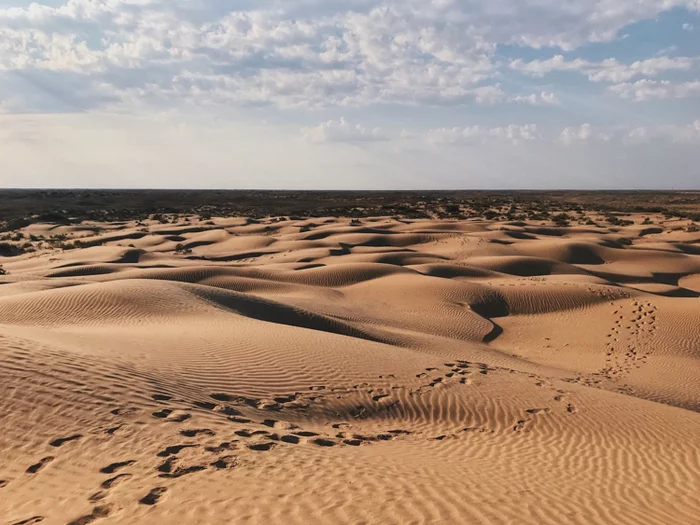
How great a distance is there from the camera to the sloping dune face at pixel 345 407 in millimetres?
4840

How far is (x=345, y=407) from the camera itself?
8281 mm

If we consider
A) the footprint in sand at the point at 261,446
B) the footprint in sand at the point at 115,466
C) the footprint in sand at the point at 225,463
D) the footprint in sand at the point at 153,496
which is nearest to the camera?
the footprint in sand at the point at 153,496

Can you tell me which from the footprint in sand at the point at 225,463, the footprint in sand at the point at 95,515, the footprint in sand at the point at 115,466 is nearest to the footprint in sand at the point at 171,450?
the footprint in sand at the point at 115,466

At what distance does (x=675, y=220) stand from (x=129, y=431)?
2212 inches

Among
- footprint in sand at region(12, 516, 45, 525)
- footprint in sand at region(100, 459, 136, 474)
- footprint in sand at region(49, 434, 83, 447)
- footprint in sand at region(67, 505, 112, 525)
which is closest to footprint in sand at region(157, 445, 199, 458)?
footprint in sand at region(100, 459, 136, 474)

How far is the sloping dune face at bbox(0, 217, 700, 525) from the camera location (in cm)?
484

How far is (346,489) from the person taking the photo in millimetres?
5027

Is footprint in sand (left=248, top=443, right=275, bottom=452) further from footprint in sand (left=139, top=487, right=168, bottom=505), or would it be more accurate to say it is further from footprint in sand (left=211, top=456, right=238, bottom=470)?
footprint in sand (left=139, top=487, right=168, bottom=505)

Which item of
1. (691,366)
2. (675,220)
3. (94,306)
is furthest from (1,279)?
(675,220)

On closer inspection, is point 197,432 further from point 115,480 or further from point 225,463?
point 115,480

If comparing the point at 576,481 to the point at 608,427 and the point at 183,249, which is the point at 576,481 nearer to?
the point at 608,427

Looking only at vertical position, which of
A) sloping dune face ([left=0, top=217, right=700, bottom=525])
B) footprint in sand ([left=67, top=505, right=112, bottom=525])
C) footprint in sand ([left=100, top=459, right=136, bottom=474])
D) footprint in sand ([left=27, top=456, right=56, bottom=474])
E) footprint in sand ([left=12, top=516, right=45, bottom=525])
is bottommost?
sloping dune face ([left=0, top=217, right=700, bottom=525])

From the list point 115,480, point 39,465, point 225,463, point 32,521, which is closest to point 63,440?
point 39,465

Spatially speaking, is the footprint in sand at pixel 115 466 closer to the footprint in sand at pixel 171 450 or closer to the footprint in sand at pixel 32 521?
the footprint in sand at pixel 171 450
